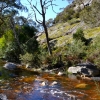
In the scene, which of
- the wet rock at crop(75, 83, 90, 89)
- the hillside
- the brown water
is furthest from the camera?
the hillside

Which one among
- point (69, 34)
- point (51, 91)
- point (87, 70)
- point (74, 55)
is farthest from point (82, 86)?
point (69, 34)

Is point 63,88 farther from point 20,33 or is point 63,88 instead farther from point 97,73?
point 20,33

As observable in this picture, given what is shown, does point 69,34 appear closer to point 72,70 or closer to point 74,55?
point 74,55

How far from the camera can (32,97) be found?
425 inches

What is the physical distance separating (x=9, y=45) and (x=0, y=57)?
290 centimetres

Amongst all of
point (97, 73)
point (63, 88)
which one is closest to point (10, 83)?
point (63, 88)

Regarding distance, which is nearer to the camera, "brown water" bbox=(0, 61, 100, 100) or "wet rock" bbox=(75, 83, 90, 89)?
"brown water" bbox=(0, 61, 100, 100)

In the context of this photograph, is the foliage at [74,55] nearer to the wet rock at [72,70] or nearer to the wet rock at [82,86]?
the wet rock at [72,70]

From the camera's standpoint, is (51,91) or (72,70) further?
(72,70)

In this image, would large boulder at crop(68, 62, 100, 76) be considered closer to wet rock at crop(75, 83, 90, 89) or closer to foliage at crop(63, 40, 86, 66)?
foliage at crop(63, 40, 86, 66)

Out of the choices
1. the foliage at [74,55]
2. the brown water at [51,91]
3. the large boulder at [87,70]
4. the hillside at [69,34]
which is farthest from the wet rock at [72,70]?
the hillside at [69,34]

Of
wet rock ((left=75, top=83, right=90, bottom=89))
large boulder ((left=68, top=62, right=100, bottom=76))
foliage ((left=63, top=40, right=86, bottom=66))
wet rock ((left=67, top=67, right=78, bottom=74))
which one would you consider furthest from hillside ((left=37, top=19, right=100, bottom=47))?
wet rock ((left=75, top=83, right=90, bottom=89))

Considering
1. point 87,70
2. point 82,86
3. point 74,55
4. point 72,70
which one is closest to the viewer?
point 82,86

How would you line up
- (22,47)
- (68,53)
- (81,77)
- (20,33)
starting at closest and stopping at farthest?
(81,77) < (68,53) < (22,47) < (20,33)
